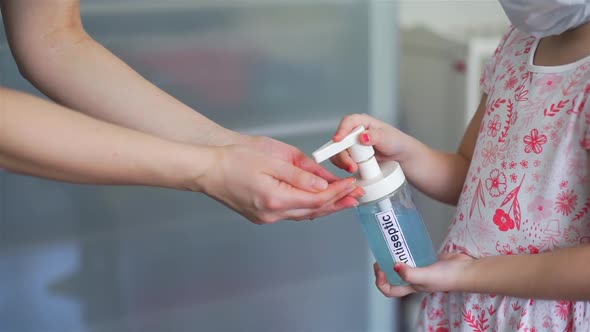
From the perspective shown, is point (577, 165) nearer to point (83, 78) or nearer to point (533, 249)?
point (533, 249)

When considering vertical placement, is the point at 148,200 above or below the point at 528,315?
above

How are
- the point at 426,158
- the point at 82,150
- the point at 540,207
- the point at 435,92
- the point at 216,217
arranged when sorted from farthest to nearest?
the point at 435,92 < the point at 216,217 < the point at 426,158 < the point at 540,207 < the point at 82,150

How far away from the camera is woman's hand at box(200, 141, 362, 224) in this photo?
0.76 meters

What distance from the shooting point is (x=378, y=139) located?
88cm

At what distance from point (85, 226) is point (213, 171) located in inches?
25.7

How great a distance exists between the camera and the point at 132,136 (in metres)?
0.73

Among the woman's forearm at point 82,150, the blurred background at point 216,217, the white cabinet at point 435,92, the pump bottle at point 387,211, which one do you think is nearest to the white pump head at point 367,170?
the pump bottle at point 387,211

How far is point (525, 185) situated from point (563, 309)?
137 millimetres

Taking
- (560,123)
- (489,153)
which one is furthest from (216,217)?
(560,123)

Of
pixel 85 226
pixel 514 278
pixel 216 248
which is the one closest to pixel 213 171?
pixel 514 278

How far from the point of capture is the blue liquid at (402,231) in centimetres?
80

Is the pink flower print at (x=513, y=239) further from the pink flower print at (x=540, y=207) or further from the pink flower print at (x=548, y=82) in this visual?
the pink flower print at (x=548, y=82)

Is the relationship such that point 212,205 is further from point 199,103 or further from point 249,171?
point 249,171

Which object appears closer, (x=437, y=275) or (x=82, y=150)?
(x=82, y=150)
